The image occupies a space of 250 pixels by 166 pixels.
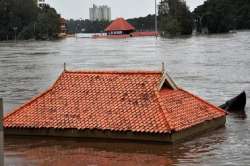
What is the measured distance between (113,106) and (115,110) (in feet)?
0.80

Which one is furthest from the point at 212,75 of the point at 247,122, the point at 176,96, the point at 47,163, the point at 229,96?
the point at 47,163

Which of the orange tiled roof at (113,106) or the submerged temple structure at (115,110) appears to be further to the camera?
the orange tiled roof at (113,106)

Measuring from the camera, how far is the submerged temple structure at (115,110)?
21188mm

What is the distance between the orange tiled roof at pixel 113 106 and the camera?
21.3 m

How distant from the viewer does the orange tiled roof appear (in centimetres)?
2134

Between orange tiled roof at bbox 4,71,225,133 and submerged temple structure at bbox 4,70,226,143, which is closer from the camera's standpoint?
submerged temple structure at bbox 4,70,226,143

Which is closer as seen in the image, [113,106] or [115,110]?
[115,110]

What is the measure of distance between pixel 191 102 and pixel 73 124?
A: 419 cm

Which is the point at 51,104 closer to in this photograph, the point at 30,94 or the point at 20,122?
the point at 20,122

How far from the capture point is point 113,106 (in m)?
22.2

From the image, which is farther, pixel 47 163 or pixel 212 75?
pixel 212 75

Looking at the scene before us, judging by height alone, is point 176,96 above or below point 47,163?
above

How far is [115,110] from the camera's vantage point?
72.2 ft

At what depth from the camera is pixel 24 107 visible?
23438 millimetres
